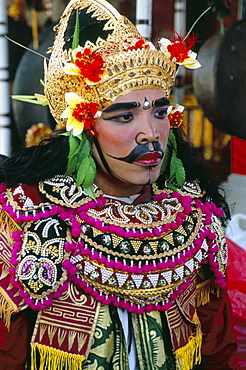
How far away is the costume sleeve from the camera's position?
1.76 m

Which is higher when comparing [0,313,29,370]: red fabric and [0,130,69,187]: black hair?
[0,130,69,187]: black hair

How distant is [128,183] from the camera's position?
1588 mm

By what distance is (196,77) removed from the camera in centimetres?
364

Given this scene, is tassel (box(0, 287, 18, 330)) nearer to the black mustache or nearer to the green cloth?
the green cloth

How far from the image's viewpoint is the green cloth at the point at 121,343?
1517 mm

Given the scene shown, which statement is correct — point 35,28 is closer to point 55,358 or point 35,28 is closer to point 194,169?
point 194,169

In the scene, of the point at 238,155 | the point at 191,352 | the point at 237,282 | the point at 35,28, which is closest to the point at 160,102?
the point at 191,352

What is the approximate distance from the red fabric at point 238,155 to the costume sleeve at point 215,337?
2.08 meters

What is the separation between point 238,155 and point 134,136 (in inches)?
96.2

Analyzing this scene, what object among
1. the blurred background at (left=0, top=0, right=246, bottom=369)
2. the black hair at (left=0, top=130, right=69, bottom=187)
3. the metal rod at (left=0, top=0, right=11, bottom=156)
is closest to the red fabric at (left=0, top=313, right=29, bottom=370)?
the black hair at (left=0, top=130, right=69, bottom=187)

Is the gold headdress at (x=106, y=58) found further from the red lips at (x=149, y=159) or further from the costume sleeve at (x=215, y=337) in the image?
the costume sleeve at (x=215, y=337)

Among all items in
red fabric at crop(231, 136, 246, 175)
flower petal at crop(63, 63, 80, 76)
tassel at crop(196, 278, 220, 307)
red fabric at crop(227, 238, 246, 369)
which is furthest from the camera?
red fabric at crop(231, 136, 246, 175)

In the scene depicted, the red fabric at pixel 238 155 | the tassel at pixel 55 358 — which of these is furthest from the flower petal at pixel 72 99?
the red fabric at pixel 238 155

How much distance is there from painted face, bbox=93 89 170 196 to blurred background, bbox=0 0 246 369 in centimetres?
137
